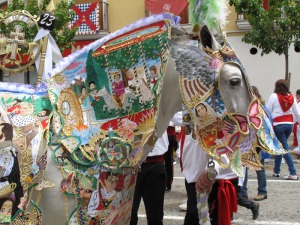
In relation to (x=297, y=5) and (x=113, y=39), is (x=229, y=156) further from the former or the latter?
(x=297, y=5)

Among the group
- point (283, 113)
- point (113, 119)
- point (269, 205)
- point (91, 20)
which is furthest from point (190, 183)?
point (91, 20)

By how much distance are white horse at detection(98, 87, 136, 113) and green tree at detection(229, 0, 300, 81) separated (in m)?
11.4

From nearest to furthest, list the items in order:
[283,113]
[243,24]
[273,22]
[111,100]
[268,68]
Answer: [111,100] < [283,113] < [273,22] < [268,68] < [243,24]

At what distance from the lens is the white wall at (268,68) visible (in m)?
17.6

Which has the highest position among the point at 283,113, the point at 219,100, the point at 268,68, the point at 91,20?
the point at 91,20

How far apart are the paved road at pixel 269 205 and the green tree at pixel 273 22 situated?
626 cm

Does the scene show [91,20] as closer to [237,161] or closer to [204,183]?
[204,183]

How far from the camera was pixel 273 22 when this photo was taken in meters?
14.1

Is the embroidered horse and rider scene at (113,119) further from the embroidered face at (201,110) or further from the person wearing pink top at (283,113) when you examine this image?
the person wearing pink top at (283,113)

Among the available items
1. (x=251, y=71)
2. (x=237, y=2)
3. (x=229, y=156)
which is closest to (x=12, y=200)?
(x=229, y=156)

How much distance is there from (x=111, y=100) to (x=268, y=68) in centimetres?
1622


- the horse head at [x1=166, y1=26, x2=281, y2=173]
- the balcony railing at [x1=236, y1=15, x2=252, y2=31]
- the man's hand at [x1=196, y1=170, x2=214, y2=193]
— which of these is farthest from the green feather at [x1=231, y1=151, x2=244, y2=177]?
the balcony railing at [x1=236, y1=15, x2=252, y2=31]

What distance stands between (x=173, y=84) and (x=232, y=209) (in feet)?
6.60

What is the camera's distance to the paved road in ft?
20.2
